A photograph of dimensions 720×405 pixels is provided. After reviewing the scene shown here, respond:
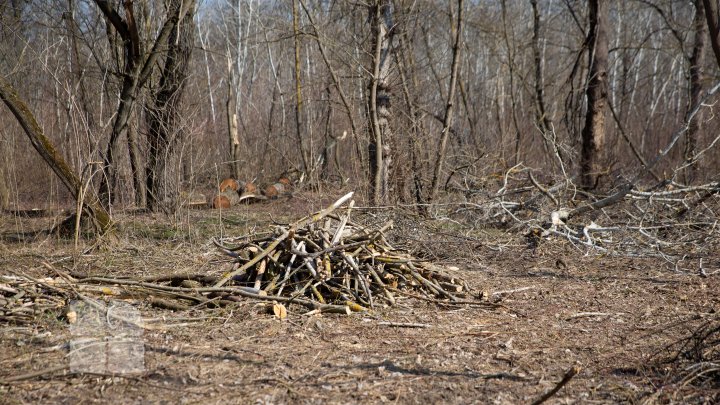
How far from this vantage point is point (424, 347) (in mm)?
4289

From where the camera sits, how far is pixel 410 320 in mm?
4980

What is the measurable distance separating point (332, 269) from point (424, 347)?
1.33 m

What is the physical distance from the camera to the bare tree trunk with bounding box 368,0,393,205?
9.09 metres

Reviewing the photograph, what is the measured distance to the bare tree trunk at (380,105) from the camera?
9094 millimetres

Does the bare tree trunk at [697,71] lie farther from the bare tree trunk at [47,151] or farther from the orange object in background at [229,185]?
the bare tree trunk at [47,151]

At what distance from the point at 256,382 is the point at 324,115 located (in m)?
14.3

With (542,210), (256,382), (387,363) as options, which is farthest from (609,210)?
(256,382)

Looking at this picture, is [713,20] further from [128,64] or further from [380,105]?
[128,64]

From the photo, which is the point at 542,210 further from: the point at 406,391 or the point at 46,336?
the point at 46,336

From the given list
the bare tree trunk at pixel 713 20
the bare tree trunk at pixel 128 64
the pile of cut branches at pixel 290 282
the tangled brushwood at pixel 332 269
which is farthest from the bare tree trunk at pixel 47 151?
the bare tree trunk at pixel 713 20

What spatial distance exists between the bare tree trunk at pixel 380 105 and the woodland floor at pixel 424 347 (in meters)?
2.41

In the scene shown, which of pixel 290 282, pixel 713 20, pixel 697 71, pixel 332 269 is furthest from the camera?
pixel 697 71

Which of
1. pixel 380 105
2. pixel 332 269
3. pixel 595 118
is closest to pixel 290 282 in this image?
pixel 332 269

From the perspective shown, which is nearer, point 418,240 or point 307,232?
point 307,232
